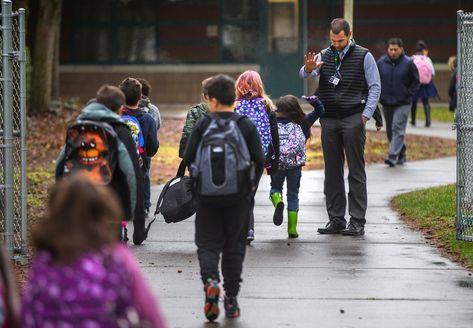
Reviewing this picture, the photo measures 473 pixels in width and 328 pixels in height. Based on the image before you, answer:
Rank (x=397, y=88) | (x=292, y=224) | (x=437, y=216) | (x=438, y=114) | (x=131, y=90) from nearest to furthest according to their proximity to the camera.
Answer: (x=131, y=90) → (x=292, y=224) → (x=437, y=216) → (x=397, y=88) → (x=438, y=114)

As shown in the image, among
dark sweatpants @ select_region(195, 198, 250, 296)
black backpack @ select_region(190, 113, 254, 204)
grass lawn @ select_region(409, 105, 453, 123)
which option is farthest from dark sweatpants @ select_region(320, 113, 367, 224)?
grass lawn @ select_region(409, 105, 453, 123)

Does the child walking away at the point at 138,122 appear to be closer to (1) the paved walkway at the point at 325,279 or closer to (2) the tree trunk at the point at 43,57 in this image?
(1) the paved walkway at the point at 325,279

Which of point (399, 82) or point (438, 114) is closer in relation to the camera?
point (399, 82)

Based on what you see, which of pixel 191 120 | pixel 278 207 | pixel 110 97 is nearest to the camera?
pixel 110 97

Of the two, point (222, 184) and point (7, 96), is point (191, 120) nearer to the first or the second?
point (7, 96)

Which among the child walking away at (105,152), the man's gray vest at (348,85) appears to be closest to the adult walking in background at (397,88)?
the man's gray vest at (348,85)

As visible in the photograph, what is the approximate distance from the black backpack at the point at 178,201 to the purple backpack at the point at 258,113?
742mm

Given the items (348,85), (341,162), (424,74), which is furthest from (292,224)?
(424,74)

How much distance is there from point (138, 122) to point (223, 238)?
3031mm

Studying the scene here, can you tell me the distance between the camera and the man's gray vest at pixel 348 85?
1088cm

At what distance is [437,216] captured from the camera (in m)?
12.2

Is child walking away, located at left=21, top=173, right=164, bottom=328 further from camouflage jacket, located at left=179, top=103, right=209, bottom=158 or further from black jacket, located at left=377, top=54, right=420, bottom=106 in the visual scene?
black jacket, located at left=377, top=54, right=420, bottom=106

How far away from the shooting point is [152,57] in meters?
33.0

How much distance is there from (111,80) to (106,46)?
3.43ft
